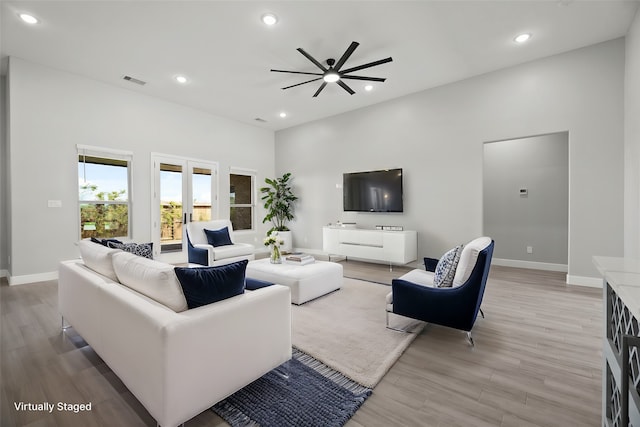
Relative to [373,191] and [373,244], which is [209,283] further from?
[373,191]

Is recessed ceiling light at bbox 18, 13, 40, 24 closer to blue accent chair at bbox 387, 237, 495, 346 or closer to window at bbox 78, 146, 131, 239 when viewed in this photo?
window at bbox 78, 146, 131, 239

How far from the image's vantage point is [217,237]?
5.27 m

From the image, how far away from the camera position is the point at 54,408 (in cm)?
166

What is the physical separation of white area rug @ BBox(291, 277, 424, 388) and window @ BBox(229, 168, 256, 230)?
14.0ft

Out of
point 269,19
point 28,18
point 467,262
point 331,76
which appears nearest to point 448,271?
point 467,262

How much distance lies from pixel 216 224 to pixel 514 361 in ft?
16.4

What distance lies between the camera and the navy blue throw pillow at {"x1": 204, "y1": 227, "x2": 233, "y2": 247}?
5223 millimetres

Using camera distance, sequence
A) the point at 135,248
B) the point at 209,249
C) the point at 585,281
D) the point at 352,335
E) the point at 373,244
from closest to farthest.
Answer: the point at 352,335
the point at 135,248
the point at 585,281
the point at 209,249
the point at 373,244

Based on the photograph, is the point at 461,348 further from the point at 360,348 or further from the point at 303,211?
the point at 303,211

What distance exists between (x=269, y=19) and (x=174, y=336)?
343 cm

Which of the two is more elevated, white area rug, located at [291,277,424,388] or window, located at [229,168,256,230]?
window, located at [229,168,256,230]

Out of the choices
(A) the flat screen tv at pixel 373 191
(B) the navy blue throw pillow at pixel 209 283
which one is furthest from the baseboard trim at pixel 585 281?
(B) the navy blue throw pillow at pixel 209 283

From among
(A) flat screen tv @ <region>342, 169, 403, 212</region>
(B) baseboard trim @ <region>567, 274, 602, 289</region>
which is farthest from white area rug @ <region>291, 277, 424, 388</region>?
(B) baseboard trim @ <region>567, 274, 602, 289</region>

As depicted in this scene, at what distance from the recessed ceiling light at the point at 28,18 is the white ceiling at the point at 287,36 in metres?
0.07
